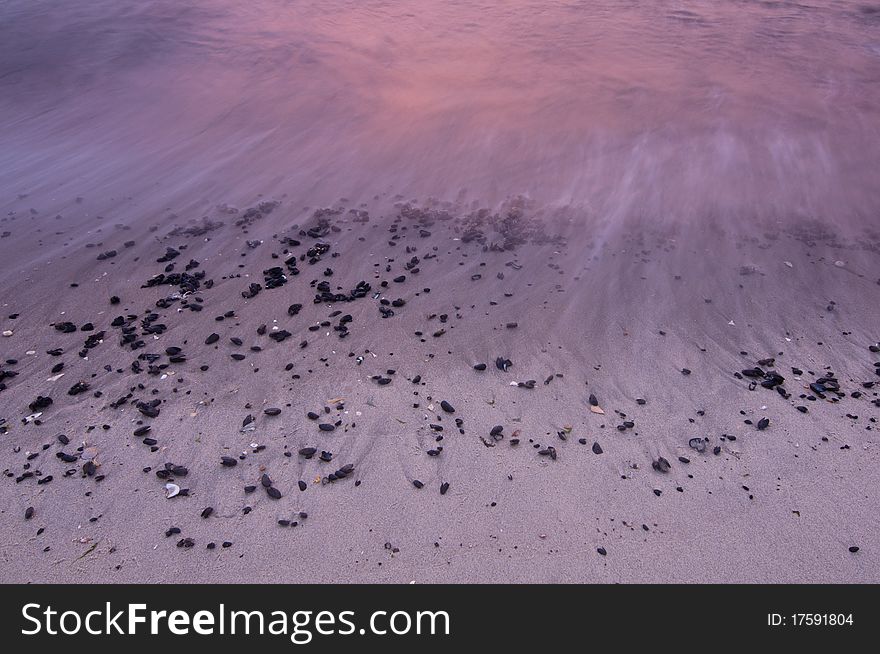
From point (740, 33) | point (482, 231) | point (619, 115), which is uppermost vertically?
point (740, 33)

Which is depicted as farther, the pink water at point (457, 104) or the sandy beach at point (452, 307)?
the pink water at point (457, 104)

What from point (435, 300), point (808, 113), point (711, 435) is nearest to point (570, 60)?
point (808, 113)

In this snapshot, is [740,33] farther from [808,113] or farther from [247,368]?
[247,368]

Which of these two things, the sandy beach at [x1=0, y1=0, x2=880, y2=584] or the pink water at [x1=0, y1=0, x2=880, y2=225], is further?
the pink water at [x1=0, y1=0, x2=880, y2=225]

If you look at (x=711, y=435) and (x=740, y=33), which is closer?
(x=711, y=435)
